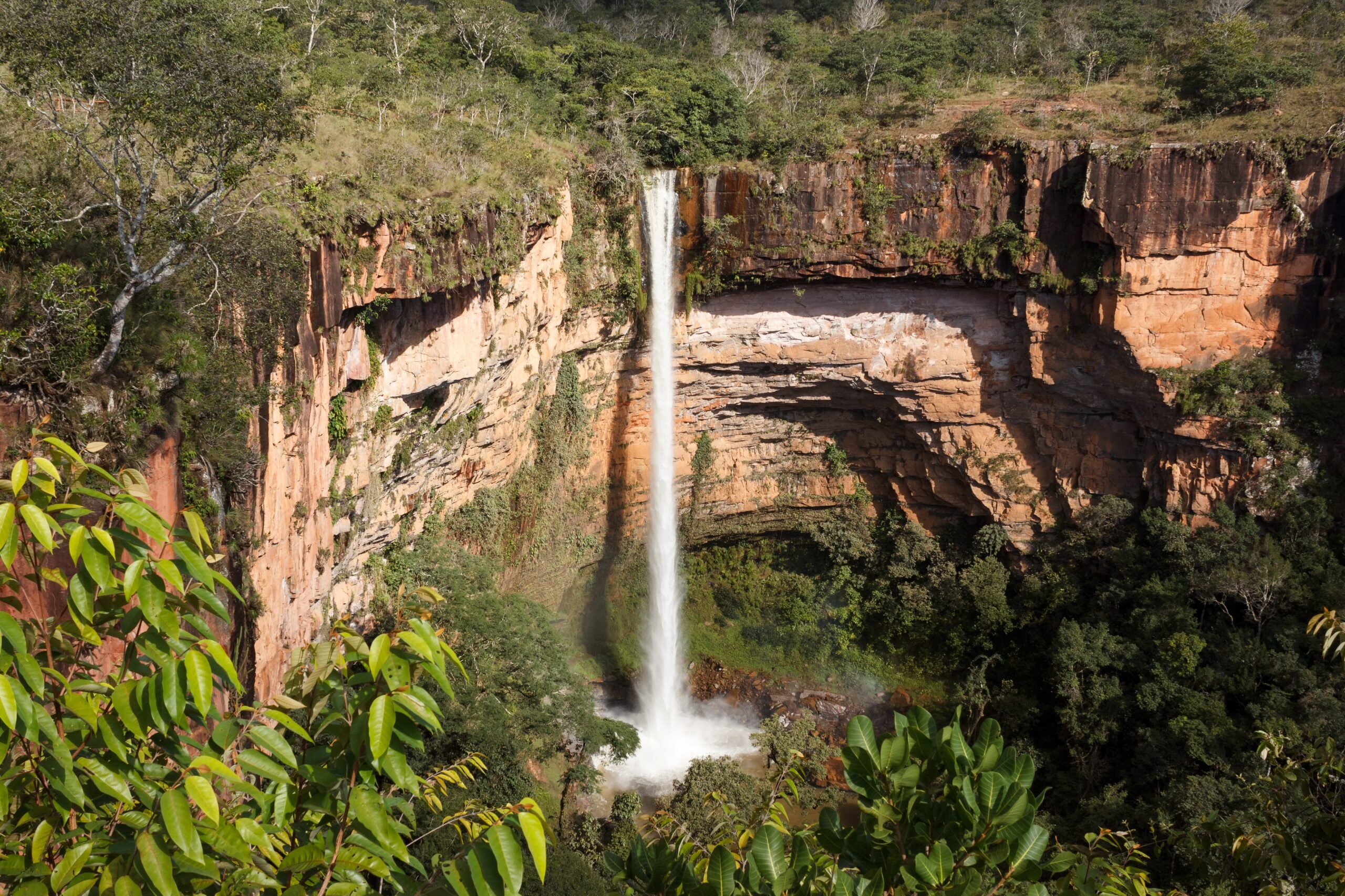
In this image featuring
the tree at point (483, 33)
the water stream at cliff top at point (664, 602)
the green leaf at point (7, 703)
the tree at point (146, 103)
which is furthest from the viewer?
the tree at point (483, 33)

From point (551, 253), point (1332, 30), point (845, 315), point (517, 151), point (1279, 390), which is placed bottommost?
point (1279, 390)

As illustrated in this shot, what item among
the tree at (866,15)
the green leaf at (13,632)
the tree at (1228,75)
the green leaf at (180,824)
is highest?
the tree at (866,15)

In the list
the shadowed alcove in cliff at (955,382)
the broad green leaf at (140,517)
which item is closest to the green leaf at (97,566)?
the broad green leaf at (140,517)

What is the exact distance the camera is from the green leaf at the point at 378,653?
7.54 feet

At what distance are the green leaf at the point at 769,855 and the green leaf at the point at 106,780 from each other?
173 centimetres

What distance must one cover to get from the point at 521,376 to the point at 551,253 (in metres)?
2.14

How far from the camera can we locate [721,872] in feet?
8.84

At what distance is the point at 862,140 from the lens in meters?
17.6

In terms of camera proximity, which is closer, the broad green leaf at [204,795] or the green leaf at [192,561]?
the broad green leaf at [204,795]

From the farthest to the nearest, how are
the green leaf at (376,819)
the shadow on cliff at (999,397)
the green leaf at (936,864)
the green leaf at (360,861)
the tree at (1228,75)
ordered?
the shadow on cliff at (999,397) < the tree at (1228,75) < the green leaf at (936,864) < the green leaf at (360,861) < the green leaf at (376,819)

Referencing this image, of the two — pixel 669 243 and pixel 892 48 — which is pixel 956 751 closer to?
pixel 669 243

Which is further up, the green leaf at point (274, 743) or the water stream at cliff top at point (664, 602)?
the green leaf at point (274, 743)

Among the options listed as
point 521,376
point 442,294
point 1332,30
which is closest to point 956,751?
point 442,294

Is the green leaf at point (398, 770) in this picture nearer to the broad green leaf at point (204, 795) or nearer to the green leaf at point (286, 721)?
the green leaf at point (286, 721)
